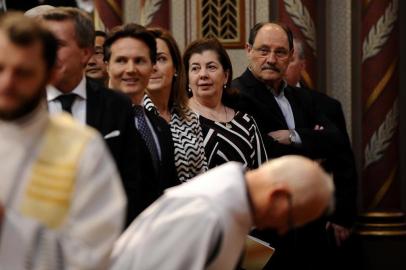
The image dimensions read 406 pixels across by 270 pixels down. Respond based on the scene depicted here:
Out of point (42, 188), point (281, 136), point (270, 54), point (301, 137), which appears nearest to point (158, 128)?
point (281, 136)

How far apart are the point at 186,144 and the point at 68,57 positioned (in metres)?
1.12

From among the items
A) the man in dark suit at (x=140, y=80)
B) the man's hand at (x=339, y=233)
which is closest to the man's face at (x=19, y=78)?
the man in dark suit at (x=140, y=80)

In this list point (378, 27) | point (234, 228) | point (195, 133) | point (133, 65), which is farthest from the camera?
point (378, 27)

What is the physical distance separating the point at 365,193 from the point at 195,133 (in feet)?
14.1

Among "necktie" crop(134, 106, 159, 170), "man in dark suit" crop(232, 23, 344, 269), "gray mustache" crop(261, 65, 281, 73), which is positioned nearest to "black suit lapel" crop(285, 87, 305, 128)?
"man in dark suit" crop(232, 23, 344, 269)

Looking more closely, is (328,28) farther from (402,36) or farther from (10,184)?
(10,184)

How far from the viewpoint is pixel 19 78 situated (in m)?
3.01

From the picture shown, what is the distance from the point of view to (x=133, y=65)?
5195 mm

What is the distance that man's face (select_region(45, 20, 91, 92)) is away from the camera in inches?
172

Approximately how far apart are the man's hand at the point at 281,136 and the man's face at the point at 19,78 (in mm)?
3411

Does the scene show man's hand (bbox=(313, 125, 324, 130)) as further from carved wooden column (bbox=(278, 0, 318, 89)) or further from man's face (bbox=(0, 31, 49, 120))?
man's face (bbox=(0, 31, 49, 120))

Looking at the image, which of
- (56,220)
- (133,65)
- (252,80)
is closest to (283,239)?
(252,80)

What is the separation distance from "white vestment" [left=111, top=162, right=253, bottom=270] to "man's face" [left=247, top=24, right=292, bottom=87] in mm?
3153

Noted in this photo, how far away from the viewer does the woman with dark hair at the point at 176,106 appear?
5.39 metres
